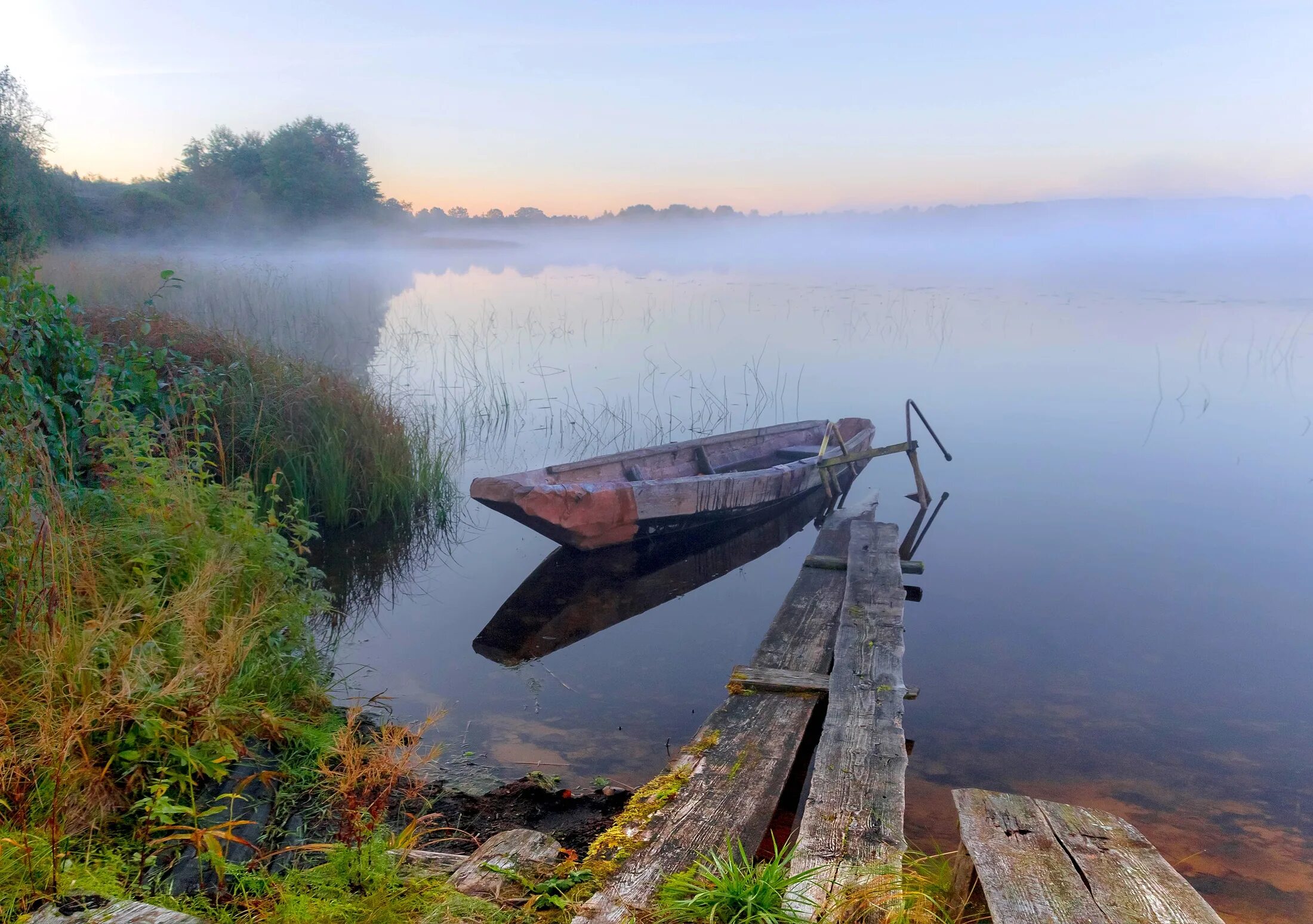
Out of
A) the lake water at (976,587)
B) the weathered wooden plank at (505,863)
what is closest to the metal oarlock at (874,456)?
the lake water at (976,587)

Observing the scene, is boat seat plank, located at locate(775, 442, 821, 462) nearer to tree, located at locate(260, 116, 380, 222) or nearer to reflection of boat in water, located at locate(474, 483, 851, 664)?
reflection of boat in water, located at locate(474, 483, 851, 664)

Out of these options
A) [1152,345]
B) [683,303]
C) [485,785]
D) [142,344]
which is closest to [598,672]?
[485,785]

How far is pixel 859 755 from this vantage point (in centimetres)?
340

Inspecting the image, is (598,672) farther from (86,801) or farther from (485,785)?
(86,801)

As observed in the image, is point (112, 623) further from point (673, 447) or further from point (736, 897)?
point (673, 447)

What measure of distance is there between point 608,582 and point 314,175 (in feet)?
152

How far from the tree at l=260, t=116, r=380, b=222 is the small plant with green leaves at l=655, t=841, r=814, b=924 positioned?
48.4 metres

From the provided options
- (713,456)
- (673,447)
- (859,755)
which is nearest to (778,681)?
(859,755)

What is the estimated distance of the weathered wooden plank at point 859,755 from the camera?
8.55ft

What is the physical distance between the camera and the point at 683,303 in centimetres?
2877

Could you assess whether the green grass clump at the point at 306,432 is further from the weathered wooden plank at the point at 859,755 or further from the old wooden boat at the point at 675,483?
the weathered wooden plank at the point at 859,755

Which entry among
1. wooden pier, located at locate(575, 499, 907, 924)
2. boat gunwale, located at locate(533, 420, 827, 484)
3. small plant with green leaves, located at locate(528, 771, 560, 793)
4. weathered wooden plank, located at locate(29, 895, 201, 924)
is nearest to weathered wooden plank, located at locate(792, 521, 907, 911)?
wooden pier, located at locate(575, 499, 907, 924)

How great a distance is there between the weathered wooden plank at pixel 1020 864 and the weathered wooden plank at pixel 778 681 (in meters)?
1.75

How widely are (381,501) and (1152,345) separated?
67.8 feet
